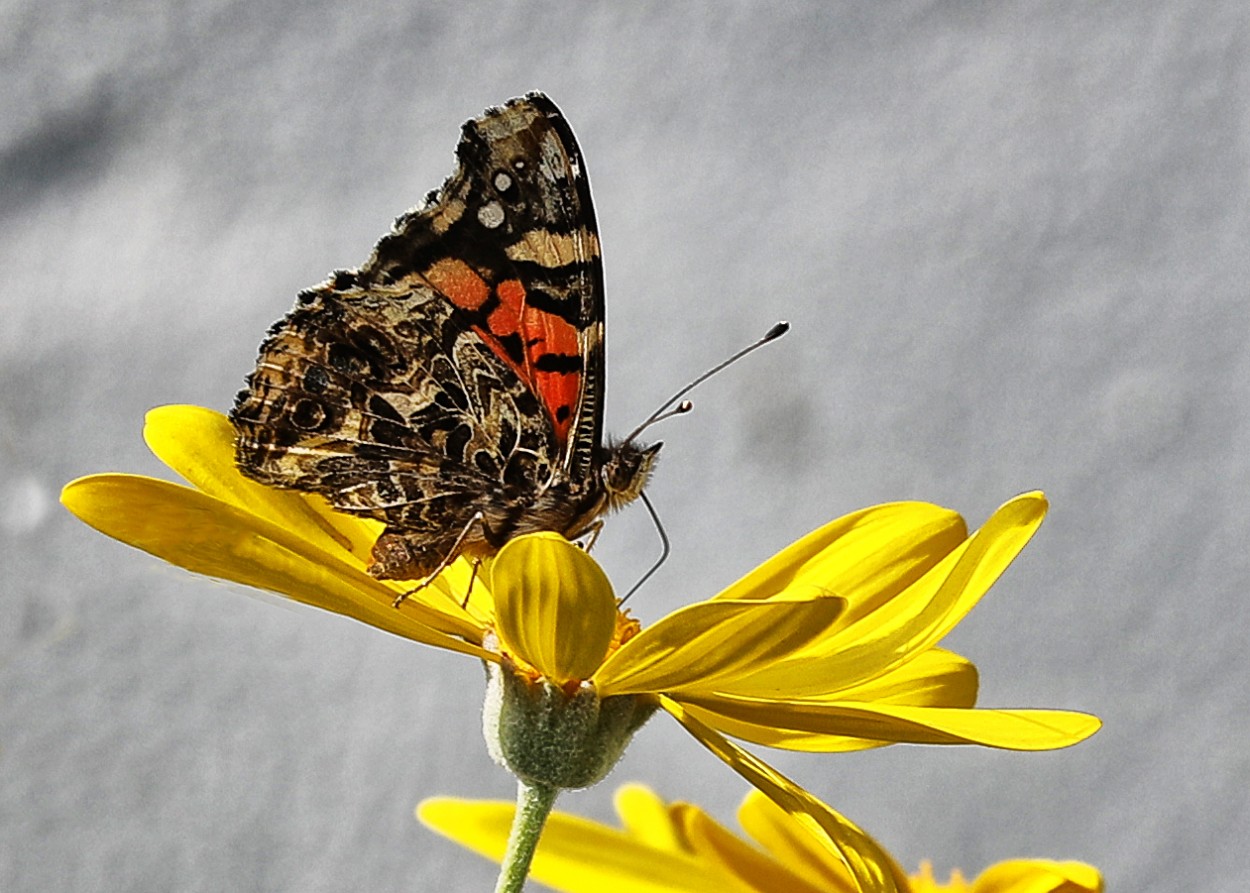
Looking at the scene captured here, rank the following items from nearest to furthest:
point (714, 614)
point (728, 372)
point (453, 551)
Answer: point (714, 614)
point (453, 551)
point (728, 372)

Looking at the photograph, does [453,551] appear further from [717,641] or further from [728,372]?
[728,372]

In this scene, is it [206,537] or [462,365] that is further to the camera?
[462,365]

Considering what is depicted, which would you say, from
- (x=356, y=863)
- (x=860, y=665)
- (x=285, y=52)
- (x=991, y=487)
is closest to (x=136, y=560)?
(x=356, y=863)

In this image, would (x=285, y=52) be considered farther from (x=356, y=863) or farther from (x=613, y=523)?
(x=356, y=863)

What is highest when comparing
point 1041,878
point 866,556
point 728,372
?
point 728,372

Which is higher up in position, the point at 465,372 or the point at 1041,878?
the point at 465,372

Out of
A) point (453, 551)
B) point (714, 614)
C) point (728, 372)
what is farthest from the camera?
point (728, 372)

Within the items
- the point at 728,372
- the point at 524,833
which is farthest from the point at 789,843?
the point at 728,372
